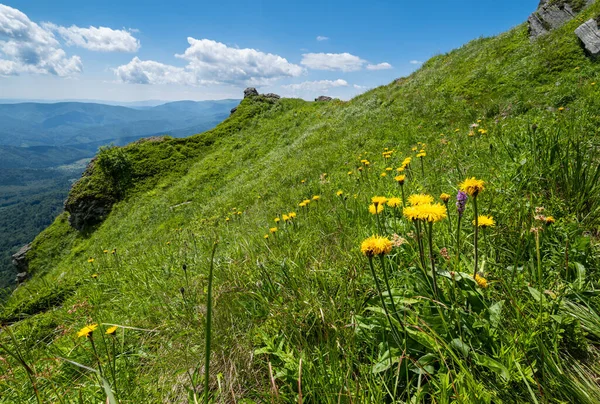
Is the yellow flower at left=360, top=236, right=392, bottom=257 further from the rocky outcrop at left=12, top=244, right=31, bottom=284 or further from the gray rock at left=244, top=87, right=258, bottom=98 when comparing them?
the gray rock at left=244, top=87, right=258, bottom=98

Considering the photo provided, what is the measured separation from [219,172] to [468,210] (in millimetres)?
20018

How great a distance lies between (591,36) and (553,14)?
5233mm

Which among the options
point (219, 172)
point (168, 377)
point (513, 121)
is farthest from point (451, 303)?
point (219, 172)

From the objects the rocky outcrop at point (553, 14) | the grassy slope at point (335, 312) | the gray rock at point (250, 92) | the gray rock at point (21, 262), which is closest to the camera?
the grassy slope at point (335, 312)

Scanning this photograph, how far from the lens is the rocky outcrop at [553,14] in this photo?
11742 mm

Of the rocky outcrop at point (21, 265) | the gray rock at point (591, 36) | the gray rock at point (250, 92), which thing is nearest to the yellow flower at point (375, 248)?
the gray rock at point (591, 36)

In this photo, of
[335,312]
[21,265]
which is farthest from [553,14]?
[21,265]

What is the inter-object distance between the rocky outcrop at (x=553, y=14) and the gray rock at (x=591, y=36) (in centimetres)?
356

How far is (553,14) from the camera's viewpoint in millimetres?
12219

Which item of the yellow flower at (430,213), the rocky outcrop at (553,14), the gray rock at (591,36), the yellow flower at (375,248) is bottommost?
the yellow flower at (375,248)

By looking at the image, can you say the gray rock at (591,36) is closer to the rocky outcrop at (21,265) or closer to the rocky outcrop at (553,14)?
the rocky outcrop at (553,14)

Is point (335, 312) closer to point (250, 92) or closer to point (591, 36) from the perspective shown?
point (591, 36)

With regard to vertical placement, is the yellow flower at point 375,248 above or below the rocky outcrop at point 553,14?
below

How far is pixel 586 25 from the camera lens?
8.89 m
